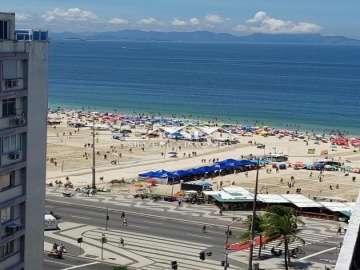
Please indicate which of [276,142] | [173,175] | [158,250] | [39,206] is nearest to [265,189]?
[173,175]

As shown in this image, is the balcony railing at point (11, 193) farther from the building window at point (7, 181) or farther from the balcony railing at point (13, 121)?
the balcony railing at point (13, 121)

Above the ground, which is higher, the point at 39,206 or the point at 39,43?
the point at 39,43

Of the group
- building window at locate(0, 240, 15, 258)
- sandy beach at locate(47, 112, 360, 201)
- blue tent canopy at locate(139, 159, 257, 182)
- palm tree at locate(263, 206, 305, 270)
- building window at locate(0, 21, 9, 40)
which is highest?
building window at locate(0, 21, 9, 40)

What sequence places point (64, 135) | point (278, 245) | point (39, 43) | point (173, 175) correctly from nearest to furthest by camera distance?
point (39, 43)
point (278, 245)
point (173, 175)
point (64, 135)

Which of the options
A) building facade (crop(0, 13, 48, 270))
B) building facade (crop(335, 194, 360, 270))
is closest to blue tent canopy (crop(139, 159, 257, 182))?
building facade (crop(0, 13, 48, 270))

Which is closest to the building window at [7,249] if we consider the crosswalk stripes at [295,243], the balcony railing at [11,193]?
the balcony railing at [11,193]

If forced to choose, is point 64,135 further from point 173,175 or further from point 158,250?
point 158,250

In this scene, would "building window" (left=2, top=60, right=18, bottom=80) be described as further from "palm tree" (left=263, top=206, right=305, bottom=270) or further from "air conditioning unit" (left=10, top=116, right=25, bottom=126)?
"palm tree" (left=263, top=206, right=305, bottom=270)
